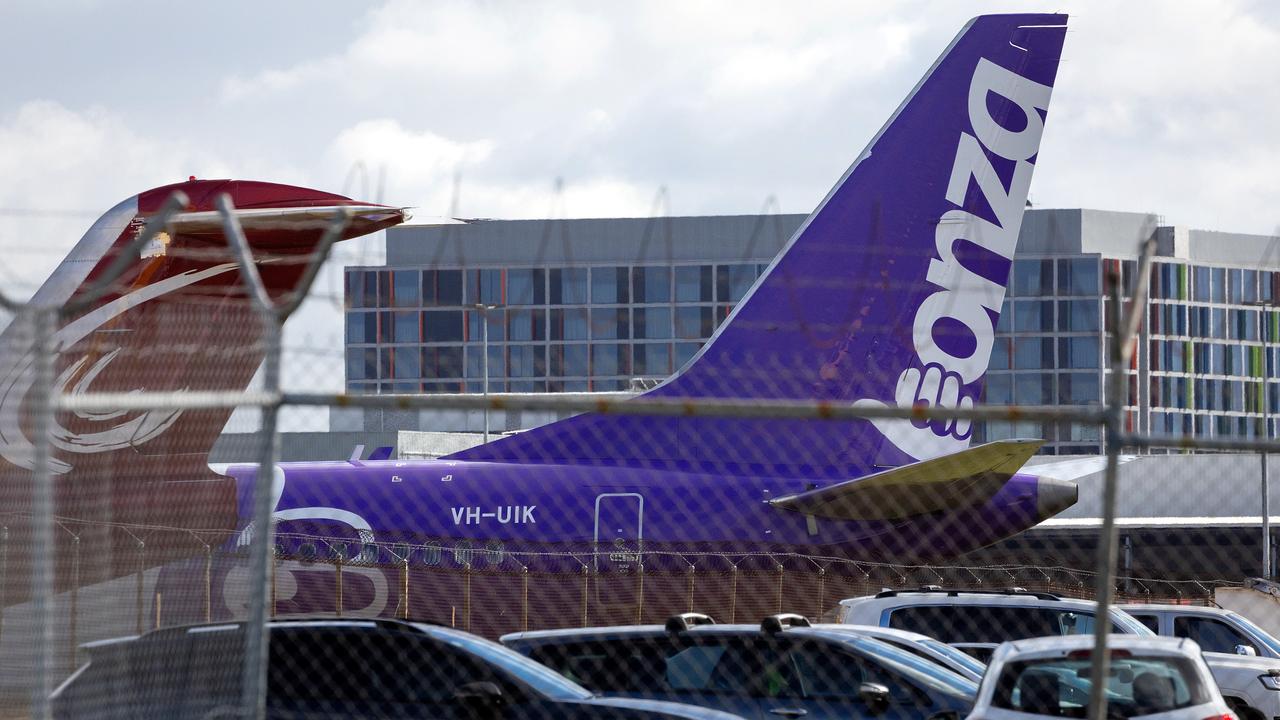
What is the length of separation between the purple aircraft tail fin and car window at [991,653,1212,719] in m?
10.1

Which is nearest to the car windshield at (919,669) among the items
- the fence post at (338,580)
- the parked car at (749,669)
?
the parked car at (749,669)

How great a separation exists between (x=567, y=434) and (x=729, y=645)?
9.26 m

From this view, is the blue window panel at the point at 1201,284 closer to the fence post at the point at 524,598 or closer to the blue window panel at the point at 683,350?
the blue window panel at the point at 683,350

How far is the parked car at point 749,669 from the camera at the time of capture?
10.8 m

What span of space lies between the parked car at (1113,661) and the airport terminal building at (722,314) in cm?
7564

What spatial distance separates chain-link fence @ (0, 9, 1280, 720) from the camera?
28.5 ft

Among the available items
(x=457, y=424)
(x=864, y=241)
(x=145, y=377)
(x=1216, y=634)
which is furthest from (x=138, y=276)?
(x=457, y=424)

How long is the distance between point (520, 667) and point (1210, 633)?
32.9 ft

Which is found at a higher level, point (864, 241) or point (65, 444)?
point (864, 241)

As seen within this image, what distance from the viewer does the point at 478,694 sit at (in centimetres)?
866

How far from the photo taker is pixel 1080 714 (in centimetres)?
917

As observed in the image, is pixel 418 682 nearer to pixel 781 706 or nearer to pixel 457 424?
pixel 781 706

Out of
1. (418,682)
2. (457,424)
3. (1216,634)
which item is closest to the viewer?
(418,682)

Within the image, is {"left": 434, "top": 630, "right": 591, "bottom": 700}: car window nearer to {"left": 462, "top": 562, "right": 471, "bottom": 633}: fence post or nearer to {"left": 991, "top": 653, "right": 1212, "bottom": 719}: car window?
{"left": 991, "top": 653, "right": 1212, "bottom": 719}: car window
